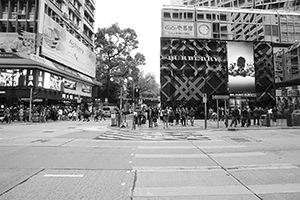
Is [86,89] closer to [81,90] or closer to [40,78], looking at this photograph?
[81,90]

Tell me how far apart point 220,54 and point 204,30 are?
4.41 m

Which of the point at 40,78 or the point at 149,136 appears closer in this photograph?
the point at 149,136

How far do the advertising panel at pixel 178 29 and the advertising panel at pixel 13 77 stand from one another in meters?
19.7

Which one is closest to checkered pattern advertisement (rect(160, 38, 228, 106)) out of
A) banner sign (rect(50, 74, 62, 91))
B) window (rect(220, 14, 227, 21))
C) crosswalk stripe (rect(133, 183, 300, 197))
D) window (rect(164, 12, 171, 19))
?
window (rect(164, 12, 171, 19))

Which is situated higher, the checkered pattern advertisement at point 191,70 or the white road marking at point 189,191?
the checkered pattern advertisement at point 191,70

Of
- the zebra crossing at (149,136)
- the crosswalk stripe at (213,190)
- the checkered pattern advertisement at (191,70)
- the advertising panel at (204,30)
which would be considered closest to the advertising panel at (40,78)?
the checkered pattern advertisement at (191,70)

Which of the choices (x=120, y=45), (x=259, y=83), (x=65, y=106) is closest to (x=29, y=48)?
(x=65, y=106)

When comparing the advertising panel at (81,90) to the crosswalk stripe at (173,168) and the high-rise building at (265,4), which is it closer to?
the crosswalk stripe at (173,168)

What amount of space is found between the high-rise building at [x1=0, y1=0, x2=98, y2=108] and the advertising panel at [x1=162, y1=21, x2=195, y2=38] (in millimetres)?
16497

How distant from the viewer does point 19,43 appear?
26.8m

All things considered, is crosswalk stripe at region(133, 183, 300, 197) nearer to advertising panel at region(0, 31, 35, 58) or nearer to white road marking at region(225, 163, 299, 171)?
white road marking at region(225, 163, 299, 171)

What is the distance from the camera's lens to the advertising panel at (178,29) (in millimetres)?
30094

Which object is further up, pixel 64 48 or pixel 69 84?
pixel 64 48

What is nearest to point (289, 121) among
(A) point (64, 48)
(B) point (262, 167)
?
(B) point (262, 167)
